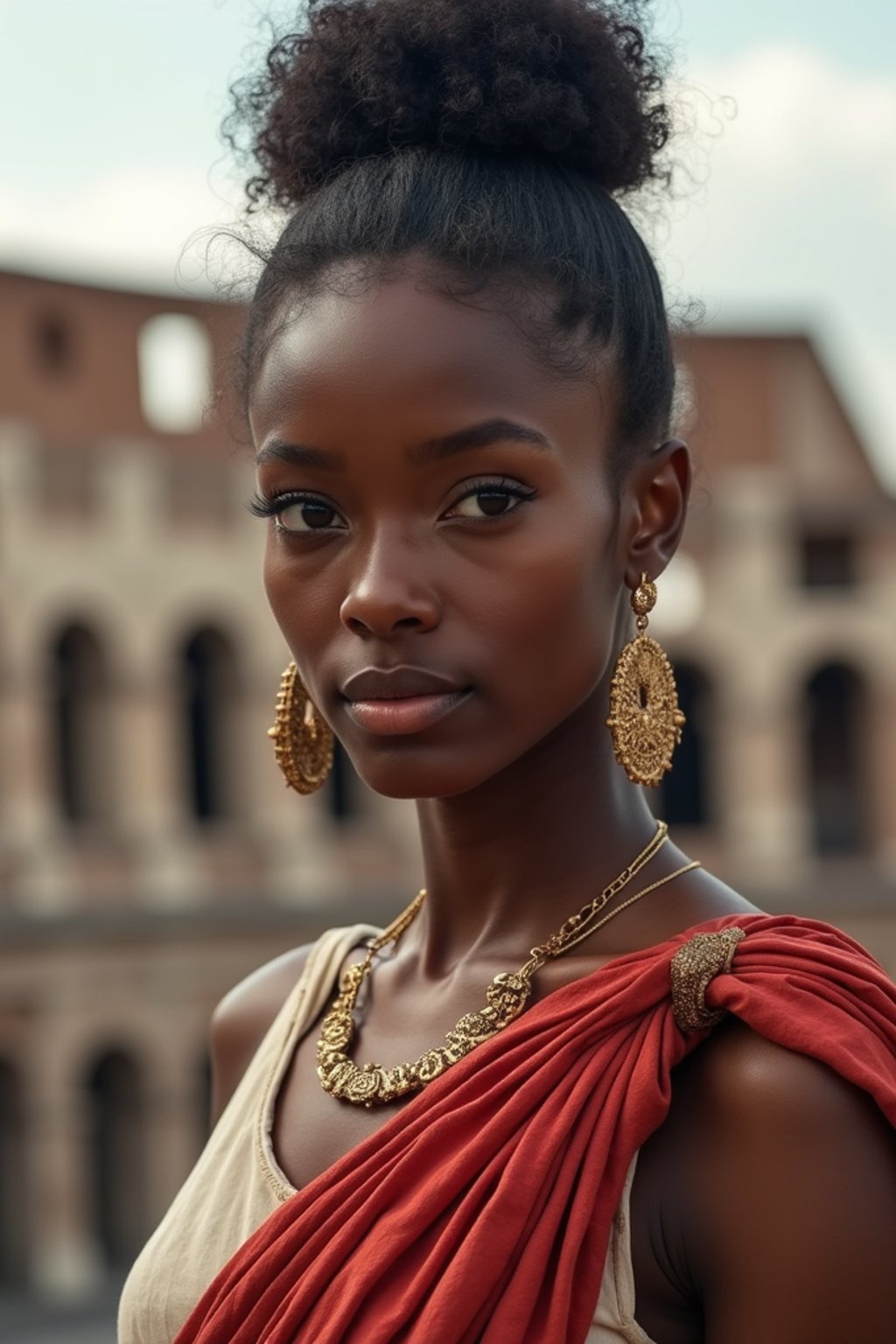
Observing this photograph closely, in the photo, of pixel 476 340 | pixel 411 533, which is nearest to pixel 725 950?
pixel 411 533

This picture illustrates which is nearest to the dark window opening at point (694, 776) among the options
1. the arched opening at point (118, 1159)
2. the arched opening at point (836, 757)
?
the arched opening at point (836, 757)

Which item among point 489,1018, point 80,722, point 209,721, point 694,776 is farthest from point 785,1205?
point 694,776

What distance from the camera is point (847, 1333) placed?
1.92m

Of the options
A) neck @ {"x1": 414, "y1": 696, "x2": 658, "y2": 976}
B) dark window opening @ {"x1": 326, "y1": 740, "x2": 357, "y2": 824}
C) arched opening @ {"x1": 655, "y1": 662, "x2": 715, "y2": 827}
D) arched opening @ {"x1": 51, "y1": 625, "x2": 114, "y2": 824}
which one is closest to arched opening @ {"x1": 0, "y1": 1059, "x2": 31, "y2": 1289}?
A: arched opening @ {"x1": 51, "y1": 625, "x2": 114, "y2": 824}

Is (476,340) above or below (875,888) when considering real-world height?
above

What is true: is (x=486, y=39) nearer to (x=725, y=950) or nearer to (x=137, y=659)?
(x=725, y=950)

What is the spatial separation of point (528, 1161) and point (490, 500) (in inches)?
25.0

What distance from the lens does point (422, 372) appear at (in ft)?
6.89

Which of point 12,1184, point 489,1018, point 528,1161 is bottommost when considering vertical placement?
point 12,1184

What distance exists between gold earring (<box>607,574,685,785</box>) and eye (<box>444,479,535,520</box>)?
0.69ft

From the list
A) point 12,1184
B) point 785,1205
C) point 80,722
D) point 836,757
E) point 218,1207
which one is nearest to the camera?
point 785,1205

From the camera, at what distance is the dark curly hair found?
217 cm

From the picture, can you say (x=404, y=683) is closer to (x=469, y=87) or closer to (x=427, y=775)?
(x=427, y=775)

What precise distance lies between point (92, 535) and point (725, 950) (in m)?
18.6
